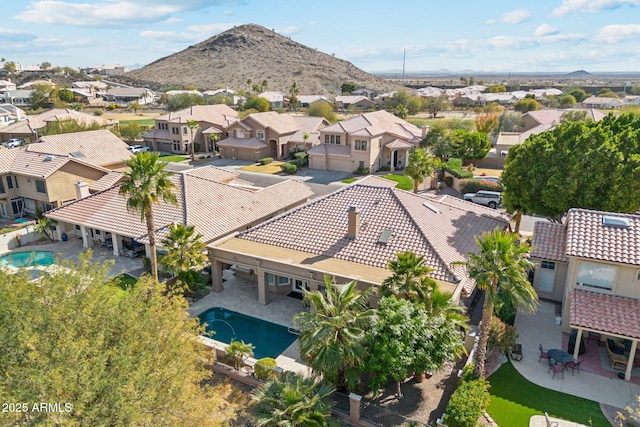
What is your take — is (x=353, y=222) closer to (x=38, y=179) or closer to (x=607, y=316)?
(x=607, y=316)

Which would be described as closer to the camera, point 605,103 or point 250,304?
point 250,304

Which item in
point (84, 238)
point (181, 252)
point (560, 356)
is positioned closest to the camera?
point (560, 356)

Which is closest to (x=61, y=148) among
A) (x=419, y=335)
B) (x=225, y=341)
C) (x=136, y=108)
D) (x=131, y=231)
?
(x=131, y=231)

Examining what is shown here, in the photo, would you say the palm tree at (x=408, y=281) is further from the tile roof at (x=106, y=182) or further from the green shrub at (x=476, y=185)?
the green shrub at (x=476, y=185)

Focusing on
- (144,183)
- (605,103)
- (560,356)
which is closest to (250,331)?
(144,183)

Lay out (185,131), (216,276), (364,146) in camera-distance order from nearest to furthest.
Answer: (216,276) < (364,146) < (185,131)

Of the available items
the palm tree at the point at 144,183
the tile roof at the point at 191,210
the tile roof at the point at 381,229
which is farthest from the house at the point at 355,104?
the palm tree at the point at 144,183

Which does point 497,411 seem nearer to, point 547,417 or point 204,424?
point 547,417
